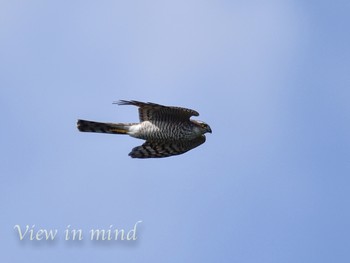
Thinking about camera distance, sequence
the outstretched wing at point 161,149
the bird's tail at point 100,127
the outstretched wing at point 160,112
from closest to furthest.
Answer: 1. the outstretched wing at point 160,112
2. the outstretched wing at point 161,149
3. the bird's tail at point 100,127

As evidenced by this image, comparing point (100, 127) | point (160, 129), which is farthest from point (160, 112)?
point (100, 127)

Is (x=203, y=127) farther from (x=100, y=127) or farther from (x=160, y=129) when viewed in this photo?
(x=100, y=127)

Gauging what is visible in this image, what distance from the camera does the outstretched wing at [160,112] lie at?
25109 mm

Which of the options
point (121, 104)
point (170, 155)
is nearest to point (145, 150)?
point (170, 155)

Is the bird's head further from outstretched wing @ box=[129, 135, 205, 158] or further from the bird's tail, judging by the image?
the bird's tail

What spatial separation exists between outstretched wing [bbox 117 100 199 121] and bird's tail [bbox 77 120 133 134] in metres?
0.71

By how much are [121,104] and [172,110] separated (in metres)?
1.36

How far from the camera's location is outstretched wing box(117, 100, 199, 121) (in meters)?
25.1

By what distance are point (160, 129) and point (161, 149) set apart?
3.00 feet

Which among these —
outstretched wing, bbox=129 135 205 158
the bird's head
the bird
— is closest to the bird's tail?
the bird

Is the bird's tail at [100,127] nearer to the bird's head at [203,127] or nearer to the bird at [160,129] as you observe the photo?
the bird at [160,129]

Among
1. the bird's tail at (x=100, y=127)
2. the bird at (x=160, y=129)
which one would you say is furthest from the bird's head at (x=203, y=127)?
the bird's tail at (x=100, y=127)

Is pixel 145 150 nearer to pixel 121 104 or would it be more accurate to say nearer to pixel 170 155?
pixel 170 155

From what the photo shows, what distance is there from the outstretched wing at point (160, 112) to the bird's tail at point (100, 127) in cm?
71
